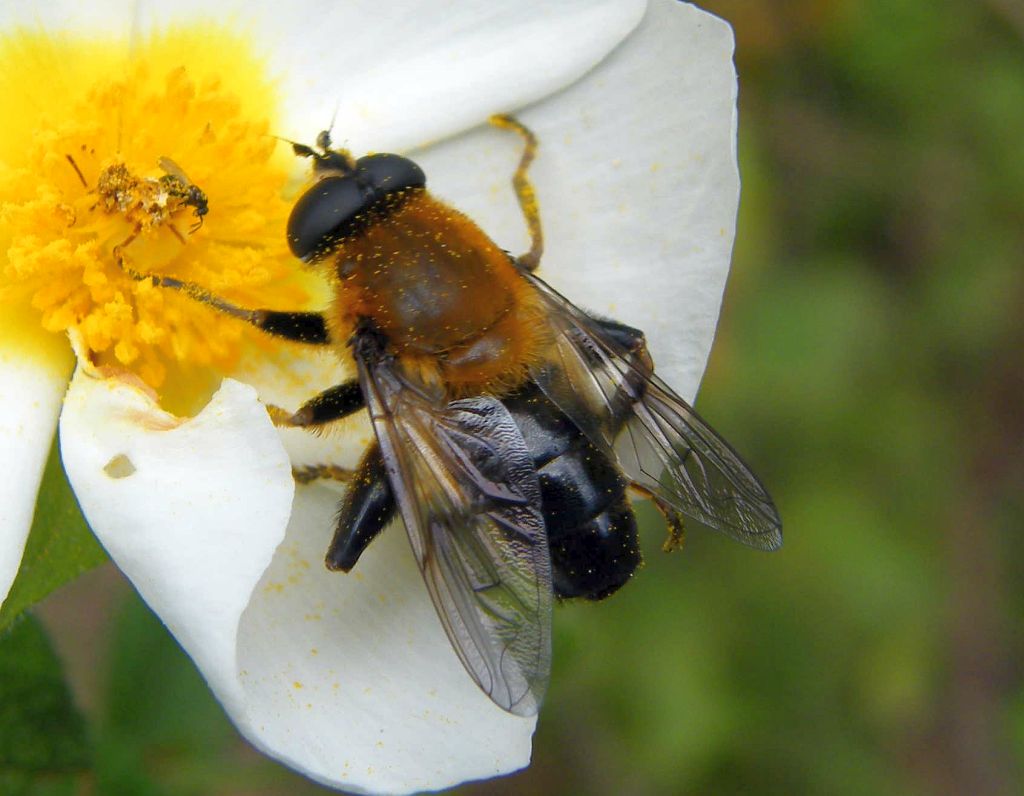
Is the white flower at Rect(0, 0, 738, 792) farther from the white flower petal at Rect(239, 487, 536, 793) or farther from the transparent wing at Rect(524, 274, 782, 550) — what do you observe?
the transparent wing at Rect(524, 274, 782, 550)

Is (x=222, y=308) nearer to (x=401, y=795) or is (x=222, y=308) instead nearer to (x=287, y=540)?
(x=287, y=540)

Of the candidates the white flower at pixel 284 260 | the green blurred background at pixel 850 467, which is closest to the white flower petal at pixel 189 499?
the white flower at pixel 284 260

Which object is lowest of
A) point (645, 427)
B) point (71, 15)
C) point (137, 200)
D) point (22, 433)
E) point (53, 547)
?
point (645, 427)

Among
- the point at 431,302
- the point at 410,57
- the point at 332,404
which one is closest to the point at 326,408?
the point at 332,404

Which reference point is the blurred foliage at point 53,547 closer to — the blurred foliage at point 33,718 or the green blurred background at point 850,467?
the blurred foliage at point 33,718

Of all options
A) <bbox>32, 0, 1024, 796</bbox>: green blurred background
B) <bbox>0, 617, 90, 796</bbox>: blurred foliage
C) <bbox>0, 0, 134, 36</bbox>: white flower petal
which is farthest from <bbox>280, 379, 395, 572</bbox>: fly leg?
<bbox>32, 0, 1024, 796</bbox>: green blurred background

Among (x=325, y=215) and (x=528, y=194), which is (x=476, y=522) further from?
(x=528, y=194)
